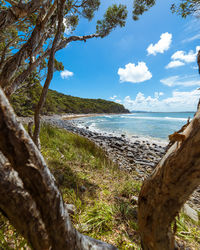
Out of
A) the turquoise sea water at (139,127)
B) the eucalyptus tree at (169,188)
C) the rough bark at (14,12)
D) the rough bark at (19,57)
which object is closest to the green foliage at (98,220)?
the eucalyptus tree at (169,188)

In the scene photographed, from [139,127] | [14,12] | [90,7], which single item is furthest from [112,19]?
[139,127]

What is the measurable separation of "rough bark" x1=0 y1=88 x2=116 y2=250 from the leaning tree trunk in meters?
0.63

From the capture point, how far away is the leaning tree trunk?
666 millimetres

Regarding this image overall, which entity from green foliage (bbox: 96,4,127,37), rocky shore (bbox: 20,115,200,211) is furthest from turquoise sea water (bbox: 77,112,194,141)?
green foliage (bbox: 96,4,127,37)

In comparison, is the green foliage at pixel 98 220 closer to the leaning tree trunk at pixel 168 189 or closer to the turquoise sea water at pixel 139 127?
the leaning tree trunk at pixel 168 189

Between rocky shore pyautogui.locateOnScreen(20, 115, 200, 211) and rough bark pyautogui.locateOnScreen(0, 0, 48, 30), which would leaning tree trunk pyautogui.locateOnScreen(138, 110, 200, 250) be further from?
rough bark pyautogui.locateOnScreen(0, 0, 48, 30)

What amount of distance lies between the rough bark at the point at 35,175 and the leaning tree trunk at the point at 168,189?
0.63m

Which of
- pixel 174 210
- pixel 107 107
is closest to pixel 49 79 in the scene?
pixel 174 210

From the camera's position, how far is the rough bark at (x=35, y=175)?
0.55 metres

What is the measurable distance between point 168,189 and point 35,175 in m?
0.91

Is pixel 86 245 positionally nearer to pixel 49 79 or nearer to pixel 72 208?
pixel 72 208

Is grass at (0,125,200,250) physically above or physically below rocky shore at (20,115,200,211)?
above

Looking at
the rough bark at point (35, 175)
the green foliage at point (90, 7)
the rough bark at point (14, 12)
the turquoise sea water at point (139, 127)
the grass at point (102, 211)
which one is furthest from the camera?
the turquoise sea water at point (139, 127)

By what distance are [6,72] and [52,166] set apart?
8.20 ft
